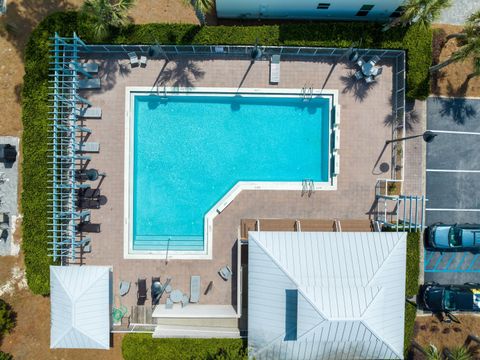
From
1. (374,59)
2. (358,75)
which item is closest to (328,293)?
(358,75)

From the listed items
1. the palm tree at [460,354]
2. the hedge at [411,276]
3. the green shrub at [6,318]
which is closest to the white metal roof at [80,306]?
the green shrub at [6,318]

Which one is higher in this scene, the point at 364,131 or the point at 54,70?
the point at 54,70

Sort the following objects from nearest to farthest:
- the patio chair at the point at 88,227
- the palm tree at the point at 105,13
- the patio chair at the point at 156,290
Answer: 1. the palm tree at the point at 105,13
2. the patio chair at the point at 156,290
3. the patio chair at the point at 88,227

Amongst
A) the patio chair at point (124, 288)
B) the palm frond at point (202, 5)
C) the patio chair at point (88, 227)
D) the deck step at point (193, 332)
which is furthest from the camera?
the patio chair at point (88, 227)

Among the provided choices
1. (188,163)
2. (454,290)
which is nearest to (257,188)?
(188,163)

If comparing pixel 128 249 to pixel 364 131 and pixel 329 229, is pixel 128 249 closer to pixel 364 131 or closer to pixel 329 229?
pixel 329 229

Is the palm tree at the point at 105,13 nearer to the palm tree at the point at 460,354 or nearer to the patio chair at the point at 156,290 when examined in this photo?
the patio chair at the point at 156,290

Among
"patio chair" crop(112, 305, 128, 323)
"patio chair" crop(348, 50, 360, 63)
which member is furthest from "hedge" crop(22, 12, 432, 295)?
"patio chair" crop(112, 305, 128, 323)

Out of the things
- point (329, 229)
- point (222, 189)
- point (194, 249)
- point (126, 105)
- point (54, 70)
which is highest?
point (54, 70)
